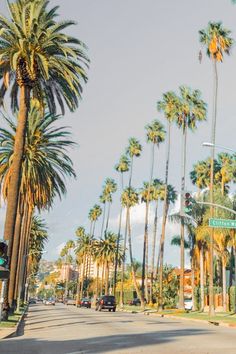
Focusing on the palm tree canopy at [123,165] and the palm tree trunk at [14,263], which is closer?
the palm tree trunk at [14,263]

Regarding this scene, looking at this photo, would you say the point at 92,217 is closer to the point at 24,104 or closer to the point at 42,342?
the point at 24,104

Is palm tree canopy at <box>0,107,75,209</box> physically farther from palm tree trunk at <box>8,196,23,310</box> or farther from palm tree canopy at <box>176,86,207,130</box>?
palm tree canopy at <box>176,86,207,130</box>

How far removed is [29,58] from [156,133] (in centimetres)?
4923

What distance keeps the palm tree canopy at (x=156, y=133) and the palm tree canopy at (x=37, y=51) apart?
4571 centimetres

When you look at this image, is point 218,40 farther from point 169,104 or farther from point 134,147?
point 134,147

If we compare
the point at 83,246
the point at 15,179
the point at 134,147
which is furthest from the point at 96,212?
the point at 15,179

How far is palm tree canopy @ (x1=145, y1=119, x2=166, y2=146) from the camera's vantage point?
239 ft

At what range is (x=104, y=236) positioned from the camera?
10844 cm

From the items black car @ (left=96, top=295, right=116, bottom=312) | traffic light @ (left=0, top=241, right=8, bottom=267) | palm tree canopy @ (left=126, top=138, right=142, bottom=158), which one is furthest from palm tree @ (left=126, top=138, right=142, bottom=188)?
traffic light @ (left=0, top=241, right=8, bottom=267)

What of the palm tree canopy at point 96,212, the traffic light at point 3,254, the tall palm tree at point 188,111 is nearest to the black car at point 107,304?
the tall palm tree at point 188,111

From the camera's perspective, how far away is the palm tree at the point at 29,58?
24.8 m

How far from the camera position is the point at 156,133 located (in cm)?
7288

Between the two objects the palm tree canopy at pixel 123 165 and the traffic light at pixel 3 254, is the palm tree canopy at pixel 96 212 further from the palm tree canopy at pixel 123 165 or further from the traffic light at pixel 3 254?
the traffic light at pixel 3 254

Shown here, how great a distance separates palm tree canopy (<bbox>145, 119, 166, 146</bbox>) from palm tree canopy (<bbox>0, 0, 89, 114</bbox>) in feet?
150
